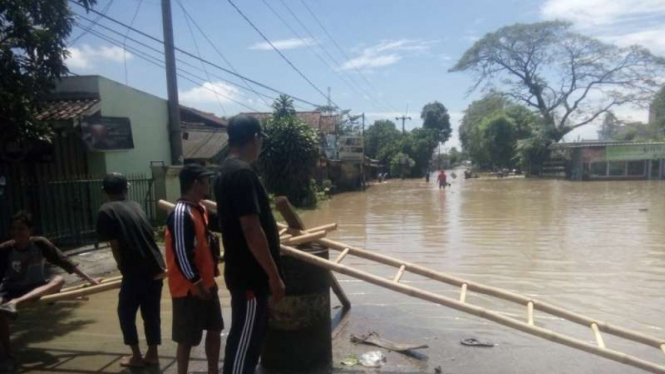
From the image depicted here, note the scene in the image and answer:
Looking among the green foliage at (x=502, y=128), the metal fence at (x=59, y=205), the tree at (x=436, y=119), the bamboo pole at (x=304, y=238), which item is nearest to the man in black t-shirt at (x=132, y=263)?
the bamboo pole at (x=304, y=238)

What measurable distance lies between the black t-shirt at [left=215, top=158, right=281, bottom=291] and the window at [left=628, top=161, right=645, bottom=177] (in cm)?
4389

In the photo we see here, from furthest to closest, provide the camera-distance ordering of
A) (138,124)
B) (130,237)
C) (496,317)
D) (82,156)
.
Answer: (138,124) → (82,156) → (130,237) → (496,317)

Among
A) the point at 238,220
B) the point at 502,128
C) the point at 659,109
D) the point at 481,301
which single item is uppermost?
the point at 659,109

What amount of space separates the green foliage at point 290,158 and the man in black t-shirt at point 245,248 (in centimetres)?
1902

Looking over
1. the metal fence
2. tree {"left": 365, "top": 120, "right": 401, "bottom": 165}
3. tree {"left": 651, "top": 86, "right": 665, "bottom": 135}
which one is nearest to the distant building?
tree {"left": 651, "top": 86, "right": 665, "bottom": 135}

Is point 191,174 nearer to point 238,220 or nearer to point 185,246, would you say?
point 185,246

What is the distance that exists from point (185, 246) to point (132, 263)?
924mm

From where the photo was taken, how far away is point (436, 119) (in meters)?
84.6

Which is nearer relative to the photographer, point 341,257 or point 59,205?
point 341,257

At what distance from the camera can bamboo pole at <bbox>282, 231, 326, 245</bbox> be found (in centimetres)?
391

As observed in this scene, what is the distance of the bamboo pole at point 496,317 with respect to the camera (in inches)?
123

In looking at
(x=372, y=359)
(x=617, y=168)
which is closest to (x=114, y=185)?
(x=372, y=359)

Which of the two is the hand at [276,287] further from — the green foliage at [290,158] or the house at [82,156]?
the green foliage at [290,158]

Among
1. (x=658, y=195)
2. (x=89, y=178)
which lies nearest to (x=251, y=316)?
(x=89, y=178)
